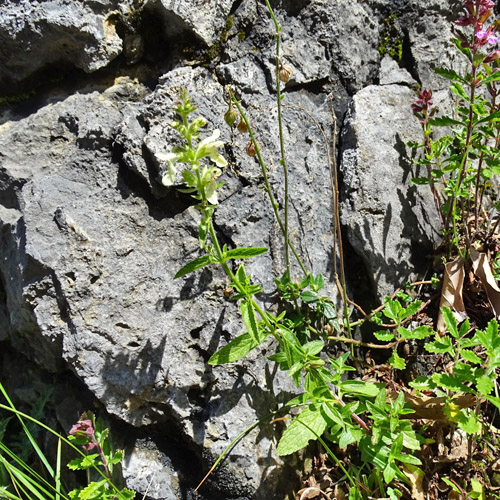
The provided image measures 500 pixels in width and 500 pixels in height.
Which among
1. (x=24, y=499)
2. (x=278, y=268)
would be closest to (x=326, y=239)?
(x=278, y=268)

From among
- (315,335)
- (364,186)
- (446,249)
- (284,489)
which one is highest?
(364,186)

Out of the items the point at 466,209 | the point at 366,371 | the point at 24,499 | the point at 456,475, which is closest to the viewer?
the point at 456,475

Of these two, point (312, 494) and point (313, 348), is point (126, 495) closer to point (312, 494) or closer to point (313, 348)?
point (312, 494)

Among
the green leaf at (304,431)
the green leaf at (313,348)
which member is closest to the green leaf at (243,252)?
the green leaf at (313,348)

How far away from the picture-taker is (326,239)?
114 inches

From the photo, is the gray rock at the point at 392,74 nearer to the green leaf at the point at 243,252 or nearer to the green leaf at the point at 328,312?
the green leaf at the point at 328,312

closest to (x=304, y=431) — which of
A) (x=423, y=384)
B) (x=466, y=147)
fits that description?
(x=423, y=384)

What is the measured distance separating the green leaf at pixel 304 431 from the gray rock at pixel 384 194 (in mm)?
883

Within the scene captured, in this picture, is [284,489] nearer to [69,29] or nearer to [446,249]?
[446,249]

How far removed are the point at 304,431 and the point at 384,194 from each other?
54.6 inches

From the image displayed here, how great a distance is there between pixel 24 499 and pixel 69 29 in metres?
2.42

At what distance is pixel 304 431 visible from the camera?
225 centimetres

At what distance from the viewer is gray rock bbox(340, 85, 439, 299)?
2.88 meters

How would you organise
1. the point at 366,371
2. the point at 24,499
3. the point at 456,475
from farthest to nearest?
1. the point at 366,371
2. the point at 24,499
3. the point at 456,475
